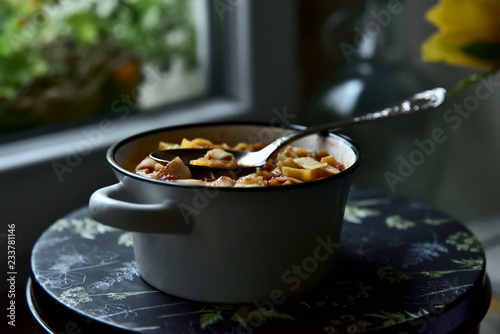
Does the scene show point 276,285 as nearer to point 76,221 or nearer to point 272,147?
point 272,147

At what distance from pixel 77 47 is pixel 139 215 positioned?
76 centimetres

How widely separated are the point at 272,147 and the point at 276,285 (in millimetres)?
170

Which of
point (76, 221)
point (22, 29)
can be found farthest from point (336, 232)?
point (22, 29)

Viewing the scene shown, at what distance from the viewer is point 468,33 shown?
479 mm

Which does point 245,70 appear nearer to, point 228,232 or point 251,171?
point 251,171

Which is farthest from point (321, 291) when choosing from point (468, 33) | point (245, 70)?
point (245, 70)

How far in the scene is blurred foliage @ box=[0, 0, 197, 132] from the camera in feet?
3.80

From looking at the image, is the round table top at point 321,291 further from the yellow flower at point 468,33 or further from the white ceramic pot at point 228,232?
the yellow flower at point 468,33

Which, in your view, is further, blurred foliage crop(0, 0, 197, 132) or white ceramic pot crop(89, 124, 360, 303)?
blurred foliage crop(0, 0, 197, 132)

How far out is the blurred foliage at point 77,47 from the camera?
1.16 metres

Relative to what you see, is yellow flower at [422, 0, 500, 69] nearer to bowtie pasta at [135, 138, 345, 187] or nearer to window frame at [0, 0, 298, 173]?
bowtie pasta at [135, 138, 345, 187]

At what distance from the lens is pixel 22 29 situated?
116cm

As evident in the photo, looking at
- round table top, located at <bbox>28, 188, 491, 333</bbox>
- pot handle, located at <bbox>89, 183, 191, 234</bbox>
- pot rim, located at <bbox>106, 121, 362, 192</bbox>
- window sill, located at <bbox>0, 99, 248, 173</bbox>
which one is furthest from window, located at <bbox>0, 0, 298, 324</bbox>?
pot handle, located at <bbox>89, 183, 191, 234</bbox>

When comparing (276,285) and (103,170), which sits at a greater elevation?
(276,285)
